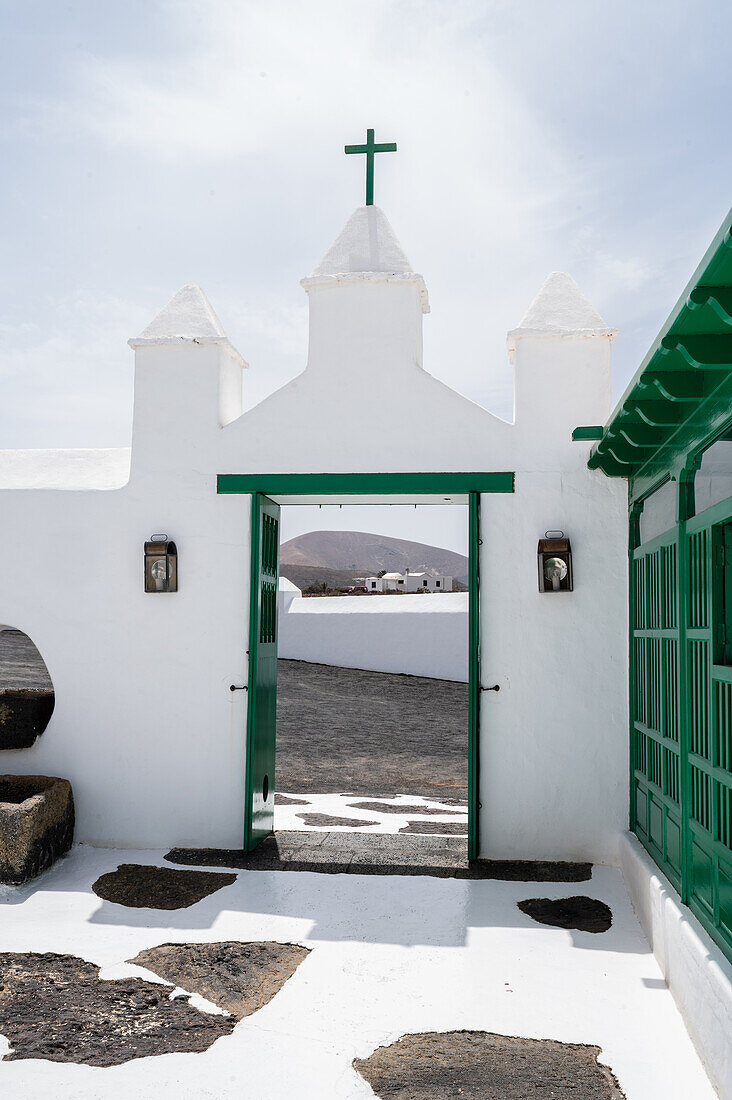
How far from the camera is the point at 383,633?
16828mm

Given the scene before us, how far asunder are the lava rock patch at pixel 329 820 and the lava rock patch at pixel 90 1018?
2904 millimetres

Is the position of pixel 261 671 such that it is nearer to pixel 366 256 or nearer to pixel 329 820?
pixel 329 820

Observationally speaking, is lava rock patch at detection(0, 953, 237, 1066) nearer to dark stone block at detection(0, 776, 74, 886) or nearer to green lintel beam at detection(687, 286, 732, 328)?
dark stone block at detection(0, 776, 74, 886)

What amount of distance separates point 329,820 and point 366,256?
423 cm

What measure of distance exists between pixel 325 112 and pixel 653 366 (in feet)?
11.9

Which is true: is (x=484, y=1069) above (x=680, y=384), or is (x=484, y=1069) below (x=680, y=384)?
below

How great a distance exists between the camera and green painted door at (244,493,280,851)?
224 inches

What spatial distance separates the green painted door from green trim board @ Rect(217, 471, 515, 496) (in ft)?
0.43

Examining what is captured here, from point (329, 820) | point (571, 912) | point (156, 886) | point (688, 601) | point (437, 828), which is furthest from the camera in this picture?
point (329, 820)

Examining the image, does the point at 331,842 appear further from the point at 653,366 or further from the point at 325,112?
the point at 325,112

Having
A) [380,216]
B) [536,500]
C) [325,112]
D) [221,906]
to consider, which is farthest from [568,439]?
[221,906]

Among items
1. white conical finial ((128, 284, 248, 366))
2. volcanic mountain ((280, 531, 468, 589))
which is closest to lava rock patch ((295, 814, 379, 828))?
white conical finial ((128, 284, 248, 366))

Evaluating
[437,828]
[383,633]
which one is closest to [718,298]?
[437,828]

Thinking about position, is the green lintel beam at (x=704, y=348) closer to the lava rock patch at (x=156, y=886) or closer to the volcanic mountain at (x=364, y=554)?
the lava rock patch at (x=156, y=886)
